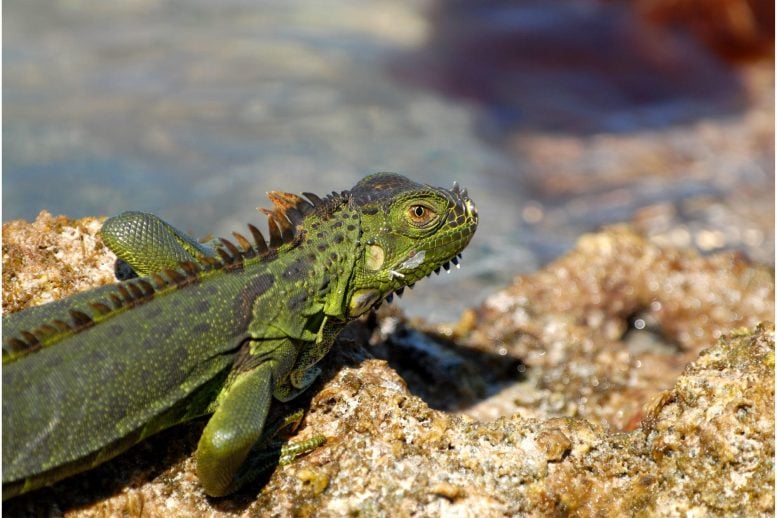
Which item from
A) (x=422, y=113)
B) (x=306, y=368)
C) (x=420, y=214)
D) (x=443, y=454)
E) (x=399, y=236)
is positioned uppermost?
(x=422, y=113)

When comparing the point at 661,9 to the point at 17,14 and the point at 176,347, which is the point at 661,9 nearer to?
the point at 17,14

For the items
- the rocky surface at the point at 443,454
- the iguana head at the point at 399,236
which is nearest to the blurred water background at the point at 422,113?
the iguana head at the point at 399,236

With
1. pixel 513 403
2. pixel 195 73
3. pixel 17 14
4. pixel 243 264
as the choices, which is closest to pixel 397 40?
pixel 195 73

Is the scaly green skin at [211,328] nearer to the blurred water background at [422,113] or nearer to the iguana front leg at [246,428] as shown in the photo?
the iguana front leg at [246,428]

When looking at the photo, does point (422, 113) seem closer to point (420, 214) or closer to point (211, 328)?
point (420, 214)

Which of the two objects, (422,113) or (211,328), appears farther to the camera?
(422,113)

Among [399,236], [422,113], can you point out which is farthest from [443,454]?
[422,113]

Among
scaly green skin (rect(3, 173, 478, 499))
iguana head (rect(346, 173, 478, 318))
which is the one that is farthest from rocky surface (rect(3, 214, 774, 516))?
iguana head (rect(346, 173, 478, 318))
